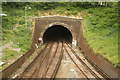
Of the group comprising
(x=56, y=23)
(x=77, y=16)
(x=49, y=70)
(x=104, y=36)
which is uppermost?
(x=77, y=16)

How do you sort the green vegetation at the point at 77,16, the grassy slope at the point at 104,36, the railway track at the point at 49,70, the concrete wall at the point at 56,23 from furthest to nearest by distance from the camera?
the concrete wall at the point at 56,23, the green vegetation at the point at 77,16, the grassy slope at the point at 104,36, the railway track at the point at 49,70

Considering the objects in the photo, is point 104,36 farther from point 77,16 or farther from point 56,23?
point 77,16

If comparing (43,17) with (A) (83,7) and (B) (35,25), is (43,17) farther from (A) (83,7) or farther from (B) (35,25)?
(A) (83,7)

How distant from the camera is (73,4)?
2856 centimetres

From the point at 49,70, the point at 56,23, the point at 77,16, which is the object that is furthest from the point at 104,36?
the point at 77,16

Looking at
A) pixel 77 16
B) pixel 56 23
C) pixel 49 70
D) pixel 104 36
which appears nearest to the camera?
pixel 49 70

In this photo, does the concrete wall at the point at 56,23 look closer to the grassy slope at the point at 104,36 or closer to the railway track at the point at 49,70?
the grassy slope at the point at 104,36

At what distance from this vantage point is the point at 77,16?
992 inches

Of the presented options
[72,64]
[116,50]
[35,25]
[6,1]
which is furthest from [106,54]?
[6,1]

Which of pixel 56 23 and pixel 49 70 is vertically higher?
pixel 56 23

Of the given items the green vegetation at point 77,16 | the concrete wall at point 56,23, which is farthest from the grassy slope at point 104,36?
the concrete wall at point 56,23

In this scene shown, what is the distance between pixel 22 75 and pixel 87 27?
1214 cm

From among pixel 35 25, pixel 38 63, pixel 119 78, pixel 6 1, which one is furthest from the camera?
pixel 6 1

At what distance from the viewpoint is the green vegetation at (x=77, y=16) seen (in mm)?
14059
